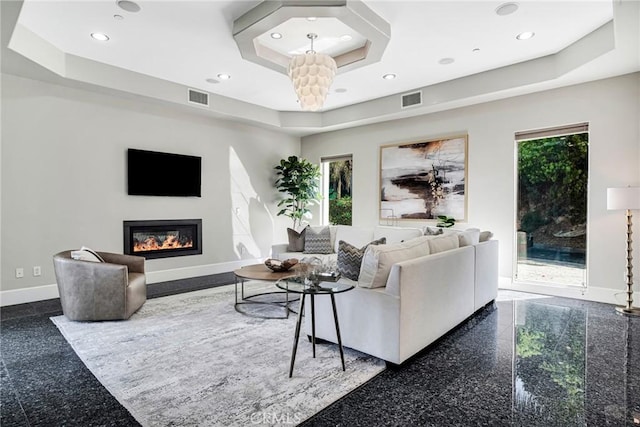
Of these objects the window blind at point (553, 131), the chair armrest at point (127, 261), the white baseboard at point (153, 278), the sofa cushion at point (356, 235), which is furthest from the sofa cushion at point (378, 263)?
the white baseboard at point (153, 278)

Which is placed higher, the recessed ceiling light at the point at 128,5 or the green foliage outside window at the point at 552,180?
the recessed ceiling light at the point at 128,5

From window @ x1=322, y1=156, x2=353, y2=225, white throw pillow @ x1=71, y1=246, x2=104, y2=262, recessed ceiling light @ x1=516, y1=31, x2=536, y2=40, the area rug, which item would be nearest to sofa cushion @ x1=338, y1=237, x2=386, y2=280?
the area rug

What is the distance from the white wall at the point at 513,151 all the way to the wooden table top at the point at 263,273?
126 inches

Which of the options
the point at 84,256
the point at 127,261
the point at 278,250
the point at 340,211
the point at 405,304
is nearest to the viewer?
the point at 405,304

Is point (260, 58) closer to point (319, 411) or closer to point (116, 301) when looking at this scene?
point (116, 301)

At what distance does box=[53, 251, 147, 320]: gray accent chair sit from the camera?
11.6ft

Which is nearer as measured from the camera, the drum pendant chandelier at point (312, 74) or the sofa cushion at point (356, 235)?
the drum pendant chandelier at point (312, 74)

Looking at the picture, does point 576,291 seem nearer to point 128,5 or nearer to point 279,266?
point 279,266

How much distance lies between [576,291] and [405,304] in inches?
143

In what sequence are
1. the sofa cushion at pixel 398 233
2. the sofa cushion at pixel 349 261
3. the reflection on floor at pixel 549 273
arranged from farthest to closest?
the sofa cushion at pixel 398 233 → the reflection on floor at pixel 549 273 → the sofa cushion at pixel 349 261

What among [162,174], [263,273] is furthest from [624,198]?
[162,174]

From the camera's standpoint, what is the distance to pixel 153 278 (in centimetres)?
557

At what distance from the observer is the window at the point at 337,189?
746cm

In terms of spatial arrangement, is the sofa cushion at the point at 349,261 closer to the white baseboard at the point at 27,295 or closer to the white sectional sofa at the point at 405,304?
the white sectional sofa at the point at 405,304
